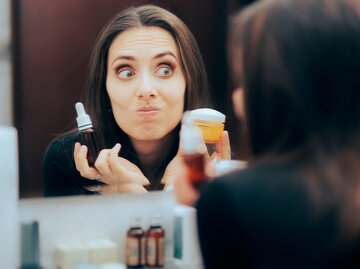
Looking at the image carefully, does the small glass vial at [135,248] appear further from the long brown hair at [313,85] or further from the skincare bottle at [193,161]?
the long brown hair at [313,85]

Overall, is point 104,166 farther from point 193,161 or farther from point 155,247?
point 193,161

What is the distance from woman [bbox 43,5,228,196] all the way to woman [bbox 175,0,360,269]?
0.70 metres

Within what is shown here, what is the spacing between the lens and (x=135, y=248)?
1.57 meters

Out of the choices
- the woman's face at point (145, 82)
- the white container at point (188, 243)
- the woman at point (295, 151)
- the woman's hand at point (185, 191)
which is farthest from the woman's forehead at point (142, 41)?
the woman at point (295, 151)

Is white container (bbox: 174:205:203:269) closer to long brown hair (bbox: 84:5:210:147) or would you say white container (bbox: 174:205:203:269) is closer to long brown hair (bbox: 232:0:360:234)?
long brown hair (bbox: 84:5:210:147)

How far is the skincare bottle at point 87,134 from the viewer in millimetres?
1529

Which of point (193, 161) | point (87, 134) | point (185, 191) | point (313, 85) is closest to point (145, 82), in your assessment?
point (87, 134)

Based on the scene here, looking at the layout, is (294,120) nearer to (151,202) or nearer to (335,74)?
(335,74)

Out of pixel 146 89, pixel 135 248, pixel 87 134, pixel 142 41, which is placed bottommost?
pixel 135 248

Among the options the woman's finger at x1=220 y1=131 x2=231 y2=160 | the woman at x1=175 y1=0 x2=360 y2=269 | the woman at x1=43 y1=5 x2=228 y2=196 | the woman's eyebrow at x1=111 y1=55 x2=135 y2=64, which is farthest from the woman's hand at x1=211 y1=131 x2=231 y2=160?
the woman at x1=175 y1=0 x2=360 y2=269

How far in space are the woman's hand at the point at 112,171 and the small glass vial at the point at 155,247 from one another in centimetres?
11

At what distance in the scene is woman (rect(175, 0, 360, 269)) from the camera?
2.75 ft

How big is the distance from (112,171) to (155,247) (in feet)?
0.72

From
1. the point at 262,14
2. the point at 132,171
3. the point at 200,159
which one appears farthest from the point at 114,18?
the point at 262,14
